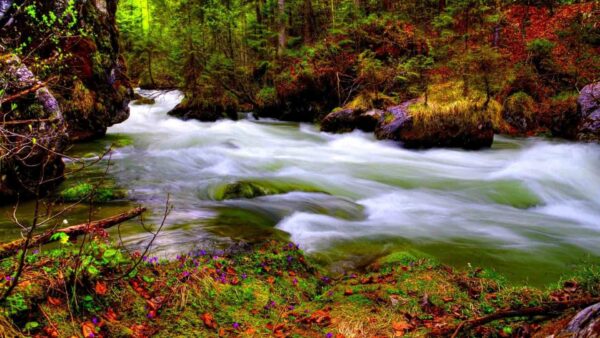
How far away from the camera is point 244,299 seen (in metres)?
3.43

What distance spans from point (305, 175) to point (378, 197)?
2.06 m

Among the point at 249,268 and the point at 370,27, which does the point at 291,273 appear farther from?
the point at 370,27

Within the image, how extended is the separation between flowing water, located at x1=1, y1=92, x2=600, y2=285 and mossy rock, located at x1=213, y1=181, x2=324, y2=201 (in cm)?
12

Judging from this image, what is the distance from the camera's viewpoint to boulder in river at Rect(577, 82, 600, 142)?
11.0 m

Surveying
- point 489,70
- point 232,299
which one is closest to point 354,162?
point 489,70

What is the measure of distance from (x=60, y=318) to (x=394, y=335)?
2344mm

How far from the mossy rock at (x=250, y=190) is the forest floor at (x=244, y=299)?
302 cm

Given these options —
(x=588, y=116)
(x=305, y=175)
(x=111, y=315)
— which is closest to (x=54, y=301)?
(x=111, y=315)

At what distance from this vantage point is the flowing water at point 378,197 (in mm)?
5309

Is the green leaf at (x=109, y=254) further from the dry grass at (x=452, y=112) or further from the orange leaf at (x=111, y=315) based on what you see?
the dry grass at (x=452, y=112)

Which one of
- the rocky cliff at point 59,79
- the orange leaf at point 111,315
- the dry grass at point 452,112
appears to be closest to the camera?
the orange leaf at point 111,315

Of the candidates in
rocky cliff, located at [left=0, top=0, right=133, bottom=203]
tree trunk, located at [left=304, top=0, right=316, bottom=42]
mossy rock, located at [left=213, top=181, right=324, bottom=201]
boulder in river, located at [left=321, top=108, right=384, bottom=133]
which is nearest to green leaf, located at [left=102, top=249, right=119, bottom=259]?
rocky cliff, located at [left=0, top=0, right=133, bottom=203]

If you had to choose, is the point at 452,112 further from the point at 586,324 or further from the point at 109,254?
the point at 109,254

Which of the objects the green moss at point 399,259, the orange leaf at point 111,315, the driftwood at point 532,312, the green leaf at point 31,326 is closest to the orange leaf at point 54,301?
the green leaf at point 31,326
